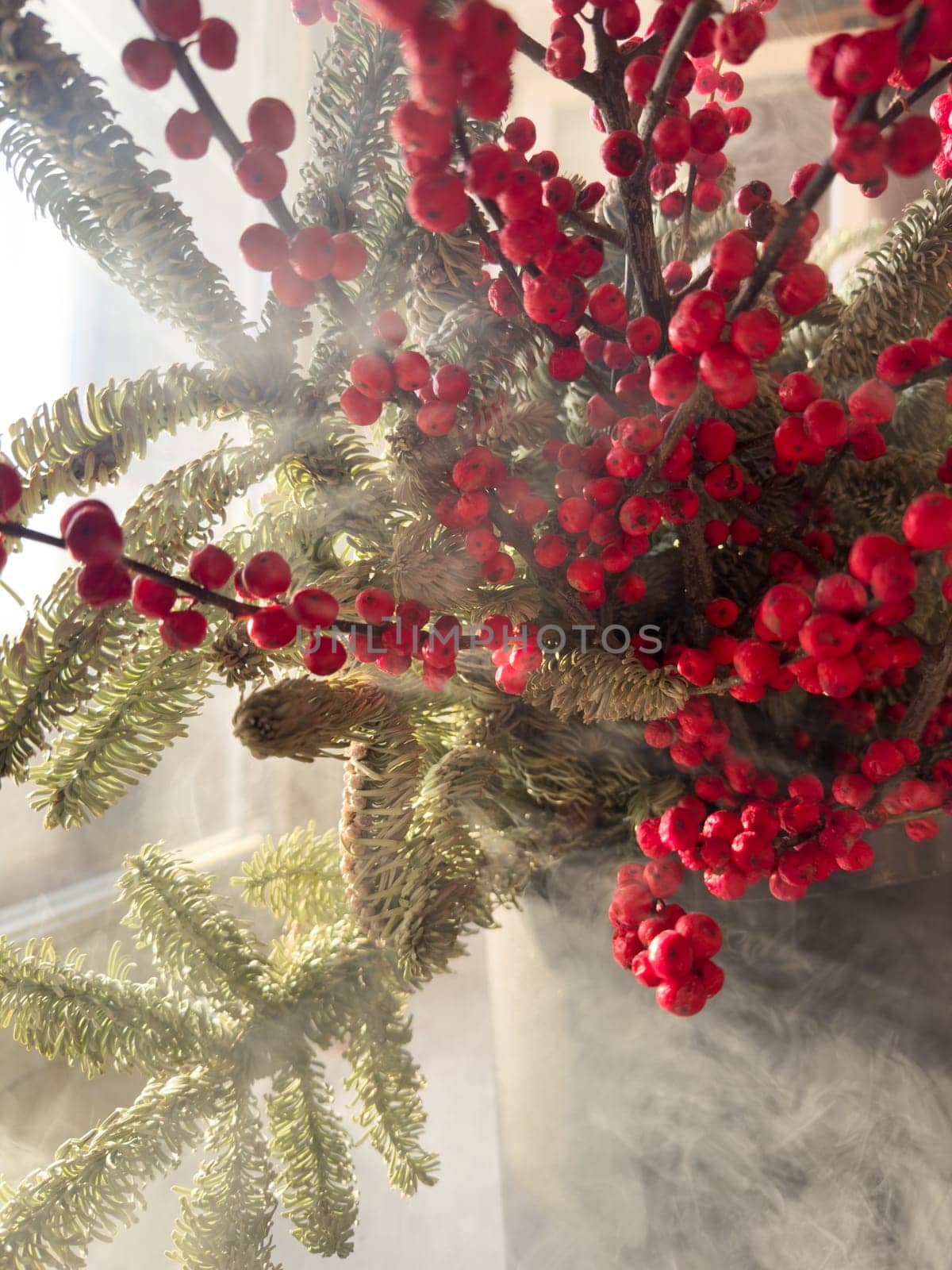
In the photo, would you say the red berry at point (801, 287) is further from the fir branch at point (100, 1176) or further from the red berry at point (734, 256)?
A: the fir branch at point (100, 1176)

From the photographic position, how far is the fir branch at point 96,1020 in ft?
1.00

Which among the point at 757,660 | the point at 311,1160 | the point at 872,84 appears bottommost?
the point at 311,1160

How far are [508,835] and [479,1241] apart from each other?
0.25 meters

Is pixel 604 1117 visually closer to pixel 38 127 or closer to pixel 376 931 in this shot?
pixel 376 931

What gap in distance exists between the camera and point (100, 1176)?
0.29 metres

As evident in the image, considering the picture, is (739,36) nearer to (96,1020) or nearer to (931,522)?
(931,522)

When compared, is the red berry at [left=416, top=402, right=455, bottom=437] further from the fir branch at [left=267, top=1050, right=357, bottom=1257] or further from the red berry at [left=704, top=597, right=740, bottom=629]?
the fir branch at [left=267, top=1050, right=357, bottom=1257]

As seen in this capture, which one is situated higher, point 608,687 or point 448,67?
point 448,67

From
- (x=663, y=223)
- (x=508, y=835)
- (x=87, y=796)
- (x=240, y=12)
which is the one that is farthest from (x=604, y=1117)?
(x=240, y=12)

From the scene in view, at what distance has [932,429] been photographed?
29cm

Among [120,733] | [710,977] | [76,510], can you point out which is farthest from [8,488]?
[710,977]

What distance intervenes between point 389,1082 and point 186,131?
303mm

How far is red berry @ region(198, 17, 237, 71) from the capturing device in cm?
18

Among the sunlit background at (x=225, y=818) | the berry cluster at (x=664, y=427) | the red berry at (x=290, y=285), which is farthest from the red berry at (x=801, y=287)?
the sunlit background at (x=225, y=818)
